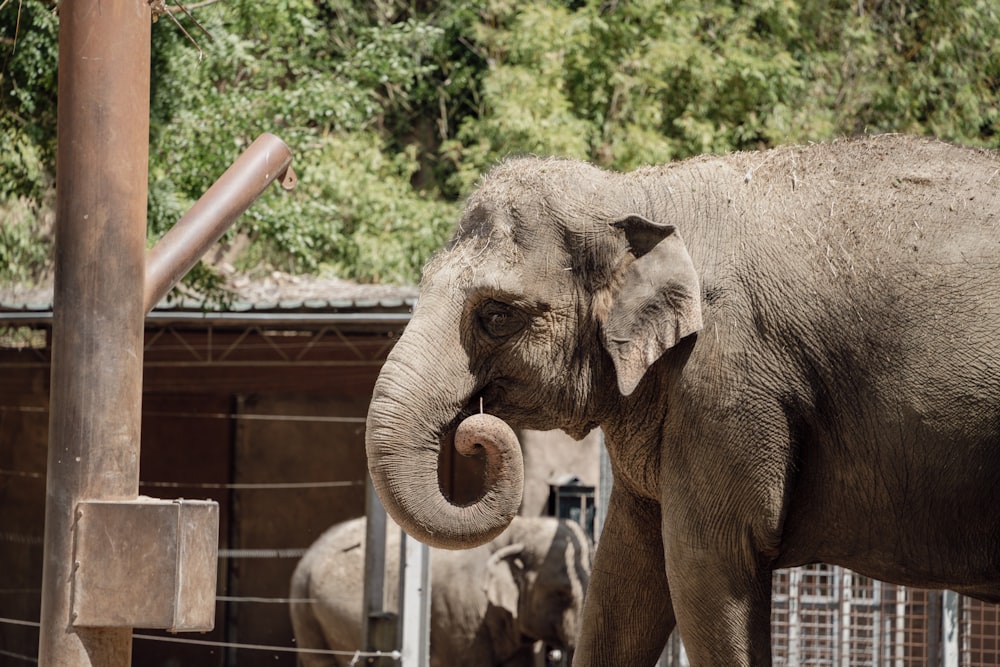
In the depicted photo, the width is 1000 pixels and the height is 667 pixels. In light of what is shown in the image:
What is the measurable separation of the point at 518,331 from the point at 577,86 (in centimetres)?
1030

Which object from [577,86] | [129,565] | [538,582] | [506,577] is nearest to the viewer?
[129,565]

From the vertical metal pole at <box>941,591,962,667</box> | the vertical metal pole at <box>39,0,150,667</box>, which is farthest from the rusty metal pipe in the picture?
the vertical metal pole at <box>941,591,962,667</box>

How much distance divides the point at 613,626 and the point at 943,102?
10.8m

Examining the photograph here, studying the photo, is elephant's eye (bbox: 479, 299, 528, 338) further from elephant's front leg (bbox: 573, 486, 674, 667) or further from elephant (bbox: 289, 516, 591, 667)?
elephant (bbox: 289, 516, 591, 667)

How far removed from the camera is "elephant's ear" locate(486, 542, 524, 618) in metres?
9.45

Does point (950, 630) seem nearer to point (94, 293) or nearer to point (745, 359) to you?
point (745, 359)

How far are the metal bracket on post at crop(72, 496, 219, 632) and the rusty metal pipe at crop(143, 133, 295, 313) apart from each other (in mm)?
400

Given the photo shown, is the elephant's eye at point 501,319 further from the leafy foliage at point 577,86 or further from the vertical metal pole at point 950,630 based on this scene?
the leafy foliage at point 577,86

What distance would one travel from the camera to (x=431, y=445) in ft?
11.7

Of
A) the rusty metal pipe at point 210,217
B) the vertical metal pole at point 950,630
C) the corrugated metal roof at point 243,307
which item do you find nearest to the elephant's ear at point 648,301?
the rusty metal pipe at point 210,217

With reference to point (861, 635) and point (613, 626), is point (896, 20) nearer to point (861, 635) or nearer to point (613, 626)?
point (861, 635)

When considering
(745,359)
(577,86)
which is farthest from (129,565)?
(577,86)

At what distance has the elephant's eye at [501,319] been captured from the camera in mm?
3642

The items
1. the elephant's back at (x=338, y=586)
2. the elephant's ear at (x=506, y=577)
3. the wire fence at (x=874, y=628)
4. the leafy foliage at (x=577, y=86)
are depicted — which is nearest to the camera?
the wire fence at (x=874, y=628)
